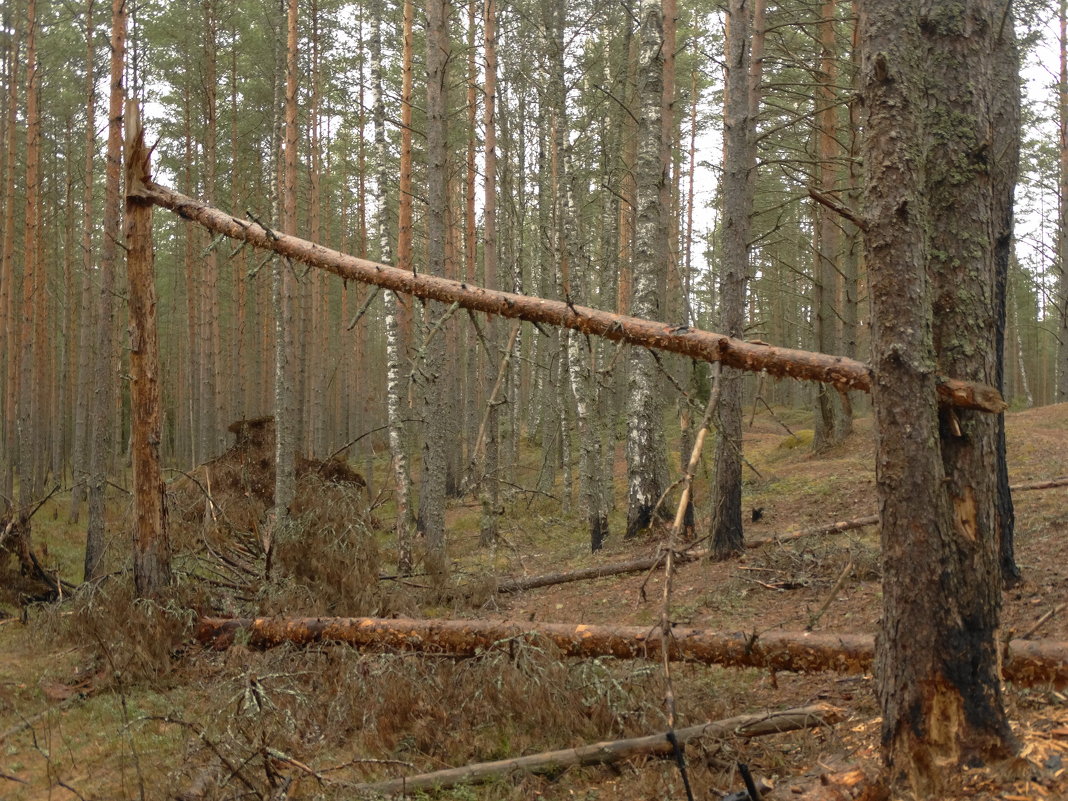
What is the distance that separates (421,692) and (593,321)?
9.50ft

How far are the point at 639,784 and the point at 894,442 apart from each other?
2.34m

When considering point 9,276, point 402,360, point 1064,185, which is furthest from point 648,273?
Answer: point 1064,185

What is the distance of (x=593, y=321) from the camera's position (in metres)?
4.97

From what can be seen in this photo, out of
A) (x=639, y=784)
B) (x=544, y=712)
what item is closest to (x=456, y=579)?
(x=544, y=712)

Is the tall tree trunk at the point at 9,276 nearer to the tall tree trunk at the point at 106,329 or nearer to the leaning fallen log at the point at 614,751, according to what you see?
the tall tree trunk at the point at 106,329

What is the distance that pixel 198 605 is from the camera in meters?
7.20

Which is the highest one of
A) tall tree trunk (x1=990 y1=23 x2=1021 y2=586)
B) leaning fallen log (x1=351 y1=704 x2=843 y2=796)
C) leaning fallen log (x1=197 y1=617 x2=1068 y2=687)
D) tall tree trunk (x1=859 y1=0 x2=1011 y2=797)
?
tall tree trunk (x1=990 y1=23 x2=1021 y2=586)

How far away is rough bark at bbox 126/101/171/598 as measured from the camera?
691 centimetres

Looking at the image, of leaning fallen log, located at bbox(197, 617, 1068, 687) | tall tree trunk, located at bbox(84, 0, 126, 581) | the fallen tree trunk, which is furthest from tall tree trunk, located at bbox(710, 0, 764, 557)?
tall tree trunk, located at bbox(84, 0, 126, 581)

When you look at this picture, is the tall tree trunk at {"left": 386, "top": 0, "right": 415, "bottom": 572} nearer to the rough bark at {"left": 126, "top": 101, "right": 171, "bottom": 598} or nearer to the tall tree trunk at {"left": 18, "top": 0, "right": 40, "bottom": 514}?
the rough bark at {"left": 126, "top": 101, "right": 171, "bottom": 598}

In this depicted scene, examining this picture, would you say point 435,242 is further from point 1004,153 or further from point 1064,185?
point 1064,185

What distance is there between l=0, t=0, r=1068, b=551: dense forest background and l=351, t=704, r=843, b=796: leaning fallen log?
7.01 metres

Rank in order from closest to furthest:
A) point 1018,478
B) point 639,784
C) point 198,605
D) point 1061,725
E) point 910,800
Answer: point 910,800 → point 1061,725 → point 639,784 → point 198,605 → point 1018,478

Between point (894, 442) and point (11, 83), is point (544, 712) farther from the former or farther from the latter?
point (11, 83)
